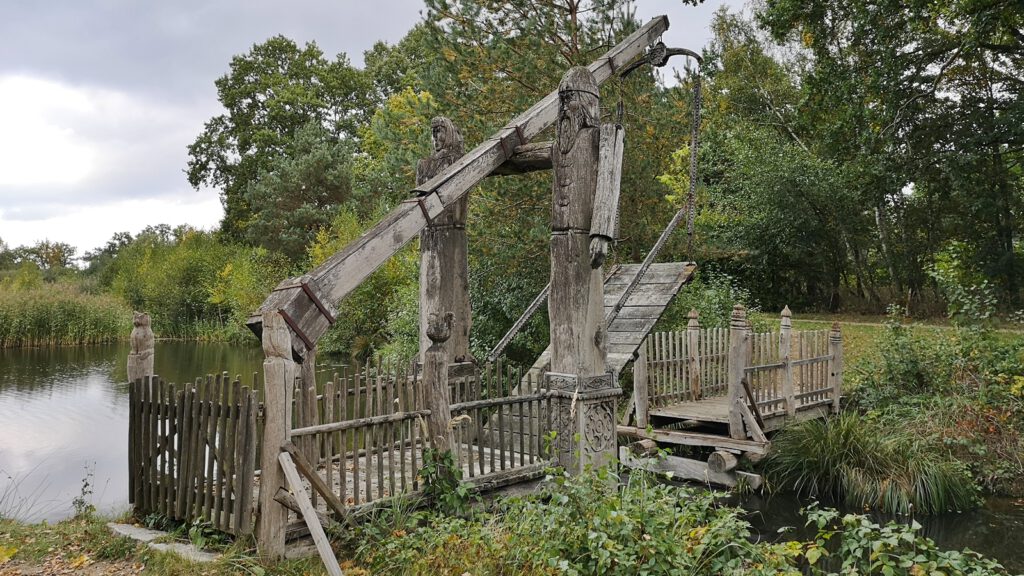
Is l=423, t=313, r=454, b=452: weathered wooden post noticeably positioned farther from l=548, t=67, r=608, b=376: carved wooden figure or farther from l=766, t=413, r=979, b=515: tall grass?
l=766, t=413, r=979, b=515: tall grass

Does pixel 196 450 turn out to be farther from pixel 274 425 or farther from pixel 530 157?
pixel 530 157

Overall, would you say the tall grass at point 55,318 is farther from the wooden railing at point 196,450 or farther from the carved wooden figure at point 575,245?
the carved wooden figure at point 575,245

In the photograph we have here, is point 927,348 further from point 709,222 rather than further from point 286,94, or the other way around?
point 286,94

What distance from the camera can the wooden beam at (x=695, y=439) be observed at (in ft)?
28.4

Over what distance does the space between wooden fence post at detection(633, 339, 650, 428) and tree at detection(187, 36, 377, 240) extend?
2636 cm

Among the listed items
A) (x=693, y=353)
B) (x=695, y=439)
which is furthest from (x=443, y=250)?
(x=693, y=353)

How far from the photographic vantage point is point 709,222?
18.6 metres

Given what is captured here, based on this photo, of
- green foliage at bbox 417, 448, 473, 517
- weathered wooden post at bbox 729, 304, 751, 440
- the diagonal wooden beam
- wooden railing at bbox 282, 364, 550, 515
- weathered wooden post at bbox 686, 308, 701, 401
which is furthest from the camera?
weathered wooden post at bbox 686, 308, 701, 401

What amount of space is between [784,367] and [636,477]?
5239mm

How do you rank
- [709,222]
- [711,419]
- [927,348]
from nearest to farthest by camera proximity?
1. [711,419]
2. [927,348]
3. [709,222]

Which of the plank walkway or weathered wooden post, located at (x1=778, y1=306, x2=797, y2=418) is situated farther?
Answer: weathered wooden post, located at (x1=778, y1=306, x2=797, y2=418)

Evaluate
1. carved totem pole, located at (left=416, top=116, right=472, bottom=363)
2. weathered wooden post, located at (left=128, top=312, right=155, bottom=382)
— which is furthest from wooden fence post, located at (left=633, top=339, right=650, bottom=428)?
weathered wooden post, located at (left=128, top=312, right=155, bottom=382)

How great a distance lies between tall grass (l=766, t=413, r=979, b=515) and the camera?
814 centimetres

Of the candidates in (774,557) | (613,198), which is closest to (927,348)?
(613,198)
